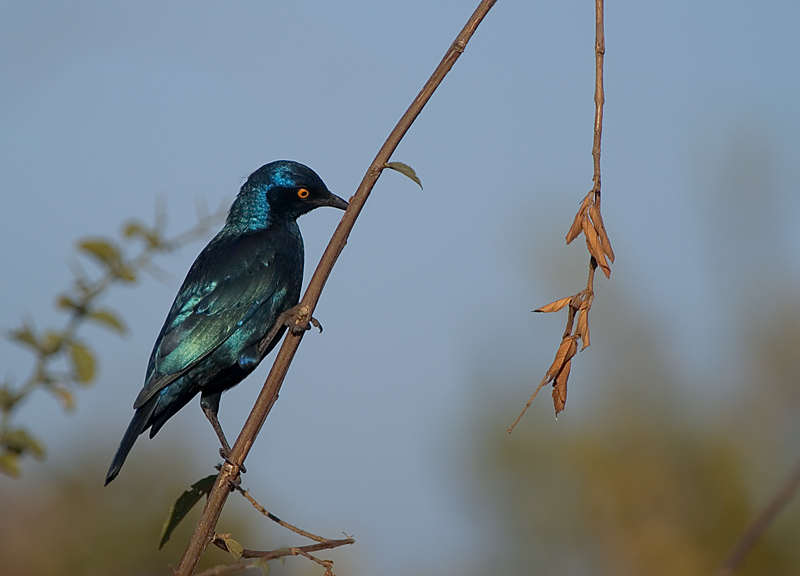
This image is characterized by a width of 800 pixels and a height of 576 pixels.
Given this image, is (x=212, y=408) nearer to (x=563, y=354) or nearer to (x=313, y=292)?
(x=313, y=292)

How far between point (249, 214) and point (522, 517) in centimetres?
→ 786

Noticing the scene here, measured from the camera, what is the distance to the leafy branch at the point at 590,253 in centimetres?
149

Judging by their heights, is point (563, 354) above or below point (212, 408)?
above

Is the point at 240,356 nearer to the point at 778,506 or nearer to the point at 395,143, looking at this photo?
the point at 395,143

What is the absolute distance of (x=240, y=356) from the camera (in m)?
3.92

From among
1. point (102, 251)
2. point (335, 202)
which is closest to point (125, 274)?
point (102, 251)

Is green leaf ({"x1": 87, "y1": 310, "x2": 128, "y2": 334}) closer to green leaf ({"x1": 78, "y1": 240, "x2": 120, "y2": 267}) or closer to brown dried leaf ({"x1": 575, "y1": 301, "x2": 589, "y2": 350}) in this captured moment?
green leaf ({"x1": 78, "y1": 240, "x2": 120, "y2": 267})

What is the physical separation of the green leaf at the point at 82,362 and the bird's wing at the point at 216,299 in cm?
216

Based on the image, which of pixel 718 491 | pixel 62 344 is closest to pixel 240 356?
pixel 62 344

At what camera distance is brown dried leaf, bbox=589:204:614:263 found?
1.56m

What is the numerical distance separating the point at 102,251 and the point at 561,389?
0.89m

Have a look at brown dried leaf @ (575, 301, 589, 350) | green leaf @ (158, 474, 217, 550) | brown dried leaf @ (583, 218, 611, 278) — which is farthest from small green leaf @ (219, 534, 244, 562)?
brown dried leaf @ (583, 218, 611, 278)

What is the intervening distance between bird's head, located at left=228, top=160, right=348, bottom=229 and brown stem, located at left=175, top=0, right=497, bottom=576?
2.42 metres

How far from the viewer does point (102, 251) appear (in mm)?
1551
